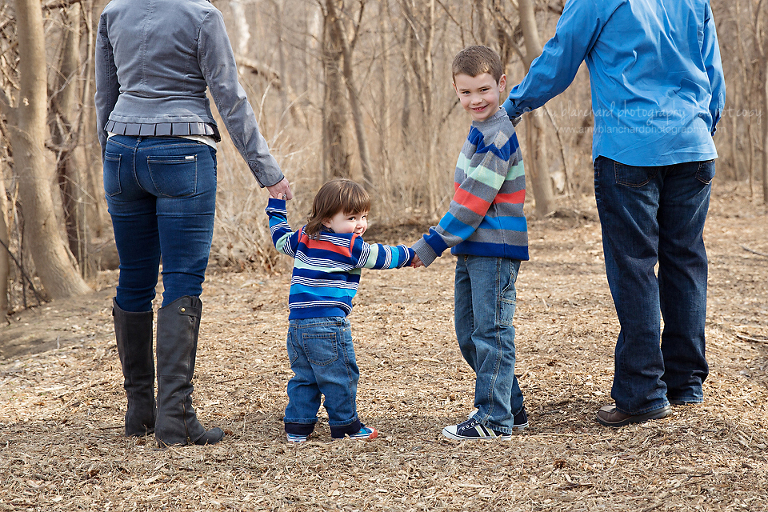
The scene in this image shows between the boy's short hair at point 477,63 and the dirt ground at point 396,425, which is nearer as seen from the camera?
the dirt ground at point 396,425

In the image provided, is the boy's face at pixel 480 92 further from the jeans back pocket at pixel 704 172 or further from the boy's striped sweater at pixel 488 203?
the jeans back pocket at pixel 704 172

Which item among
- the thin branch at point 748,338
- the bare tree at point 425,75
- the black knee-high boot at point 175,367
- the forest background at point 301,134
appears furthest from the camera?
the bare tree at point 425,75

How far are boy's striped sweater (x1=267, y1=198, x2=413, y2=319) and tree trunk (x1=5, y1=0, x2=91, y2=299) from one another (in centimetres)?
396

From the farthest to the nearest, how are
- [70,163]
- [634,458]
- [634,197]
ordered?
1. [70,163]
2. [634,197]
3. [634,458]

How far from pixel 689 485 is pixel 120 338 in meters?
2.14

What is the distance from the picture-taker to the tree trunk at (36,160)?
5.51 meters

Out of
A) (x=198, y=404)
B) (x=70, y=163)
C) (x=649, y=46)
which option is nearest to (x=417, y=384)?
(x=198, y=404)

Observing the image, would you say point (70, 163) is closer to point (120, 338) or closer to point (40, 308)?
point (40, 308)

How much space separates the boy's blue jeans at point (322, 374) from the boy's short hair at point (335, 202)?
37 cm

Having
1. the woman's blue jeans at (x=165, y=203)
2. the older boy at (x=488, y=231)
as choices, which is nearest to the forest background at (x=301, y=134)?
the woman's blue jeans at (x=165, y=203)

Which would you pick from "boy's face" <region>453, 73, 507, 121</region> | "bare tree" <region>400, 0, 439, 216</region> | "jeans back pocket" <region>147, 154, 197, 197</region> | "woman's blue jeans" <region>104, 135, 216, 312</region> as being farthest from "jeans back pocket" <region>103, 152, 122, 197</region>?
"bare tree" <region>400, 0, 439, 216</region>

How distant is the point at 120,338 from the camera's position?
9.21 feet

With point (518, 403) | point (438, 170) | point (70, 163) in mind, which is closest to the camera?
point (518, 403)

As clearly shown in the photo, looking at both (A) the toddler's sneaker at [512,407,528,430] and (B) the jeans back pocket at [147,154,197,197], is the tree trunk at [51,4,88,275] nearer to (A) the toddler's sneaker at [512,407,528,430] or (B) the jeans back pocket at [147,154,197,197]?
(B) the jeans back pocket at [147,154,197,197]
